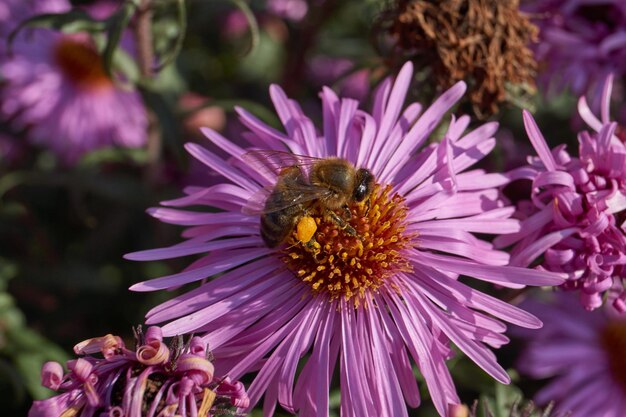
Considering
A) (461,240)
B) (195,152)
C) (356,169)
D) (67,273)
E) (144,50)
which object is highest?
(144,50)

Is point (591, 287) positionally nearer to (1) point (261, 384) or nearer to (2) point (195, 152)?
(1) point (261, 384)

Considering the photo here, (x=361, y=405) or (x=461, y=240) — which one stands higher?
(x=461, y=240)

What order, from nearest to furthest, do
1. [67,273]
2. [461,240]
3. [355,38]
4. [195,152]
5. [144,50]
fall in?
[461,240] → [195,152] → [144,50] → [67,273] → [355,38]

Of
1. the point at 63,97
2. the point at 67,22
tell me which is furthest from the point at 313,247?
the point at 63,97

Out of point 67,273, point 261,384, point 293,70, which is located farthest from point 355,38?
point 261,384

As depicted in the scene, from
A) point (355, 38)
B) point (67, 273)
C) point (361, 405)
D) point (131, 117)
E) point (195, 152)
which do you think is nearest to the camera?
point (361, 405)

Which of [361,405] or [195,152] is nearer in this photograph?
[361,405]

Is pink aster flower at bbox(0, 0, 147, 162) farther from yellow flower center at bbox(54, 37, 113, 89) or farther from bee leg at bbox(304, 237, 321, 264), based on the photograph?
bee leg at bbox(304, 237, 321, 264)

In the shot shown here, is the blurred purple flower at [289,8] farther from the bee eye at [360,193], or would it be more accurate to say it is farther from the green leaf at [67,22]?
the bee eye at [360,193]

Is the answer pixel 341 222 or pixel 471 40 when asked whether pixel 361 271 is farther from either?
pixel 471 40
